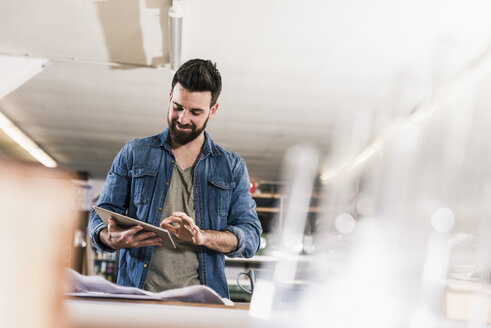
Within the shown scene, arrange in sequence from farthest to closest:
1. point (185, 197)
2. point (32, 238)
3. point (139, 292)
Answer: point (185, 197) < point (139, 292) < point (32, 238)

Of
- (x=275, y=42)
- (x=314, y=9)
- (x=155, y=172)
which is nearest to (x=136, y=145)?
(x=155, y=172)

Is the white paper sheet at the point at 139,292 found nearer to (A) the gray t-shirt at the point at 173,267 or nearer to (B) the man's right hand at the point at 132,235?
(B) the man's right hand at the point at 132,235

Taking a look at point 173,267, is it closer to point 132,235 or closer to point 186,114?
point 132,235

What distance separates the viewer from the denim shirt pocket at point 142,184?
140 cm

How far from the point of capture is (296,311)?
0.55m

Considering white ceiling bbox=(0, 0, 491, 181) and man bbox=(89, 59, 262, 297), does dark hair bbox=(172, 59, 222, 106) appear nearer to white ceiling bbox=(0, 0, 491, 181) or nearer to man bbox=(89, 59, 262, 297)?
man bbox=(89, 59, 262, 297)

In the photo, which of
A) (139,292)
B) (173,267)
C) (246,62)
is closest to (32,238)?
(139,292)

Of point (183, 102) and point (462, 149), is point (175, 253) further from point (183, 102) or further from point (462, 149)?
point (462, 149)

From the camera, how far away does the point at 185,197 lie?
1.44 m

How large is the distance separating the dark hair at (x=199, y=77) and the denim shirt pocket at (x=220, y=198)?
0.29 metres

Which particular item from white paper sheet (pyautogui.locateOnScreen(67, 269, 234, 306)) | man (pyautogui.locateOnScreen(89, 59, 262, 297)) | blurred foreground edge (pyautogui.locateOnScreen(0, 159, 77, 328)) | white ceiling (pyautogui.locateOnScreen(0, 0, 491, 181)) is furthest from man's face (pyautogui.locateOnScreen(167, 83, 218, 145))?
blurred foreground edge (pyautogui.locateOnScreen(0, 159, 77, 328))

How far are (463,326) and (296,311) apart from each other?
20cm

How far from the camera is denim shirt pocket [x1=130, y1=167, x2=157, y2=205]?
1.40m

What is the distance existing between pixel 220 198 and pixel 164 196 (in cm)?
18
